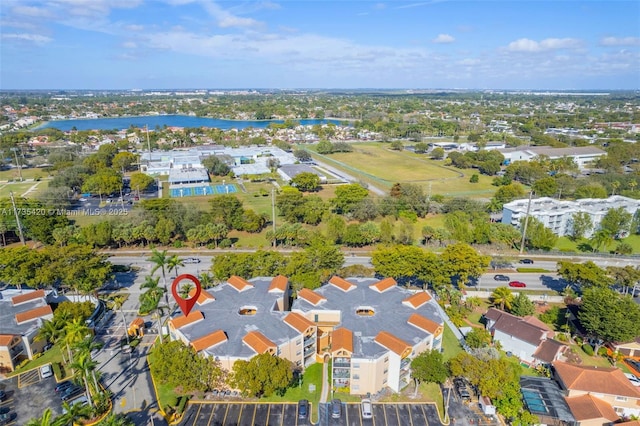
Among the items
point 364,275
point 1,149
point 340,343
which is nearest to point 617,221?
point 364,275

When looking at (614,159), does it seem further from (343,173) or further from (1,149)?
(1,149)

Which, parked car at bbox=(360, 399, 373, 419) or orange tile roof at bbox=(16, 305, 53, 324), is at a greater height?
orange tile roof at bbox=(16, 305, 53, 324)

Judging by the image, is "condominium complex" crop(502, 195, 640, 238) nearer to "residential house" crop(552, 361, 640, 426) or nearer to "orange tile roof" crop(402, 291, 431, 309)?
"orange tile roof" crop(402, 291, 431, 309)

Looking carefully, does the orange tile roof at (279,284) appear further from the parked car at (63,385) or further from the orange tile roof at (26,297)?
the orange tile roof at (26,297)

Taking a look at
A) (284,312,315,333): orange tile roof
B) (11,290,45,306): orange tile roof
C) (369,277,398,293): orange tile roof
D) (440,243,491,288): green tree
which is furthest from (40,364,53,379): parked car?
(440,243,491,288): green tree

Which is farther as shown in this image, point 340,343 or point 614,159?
point 614,159

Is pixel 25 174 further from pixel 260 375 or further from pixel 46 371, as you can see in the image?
pixel 260 375
